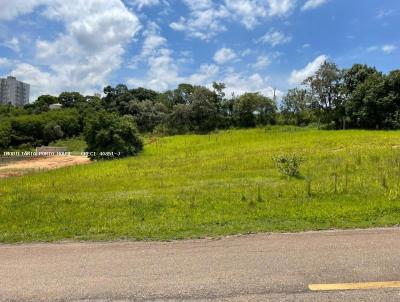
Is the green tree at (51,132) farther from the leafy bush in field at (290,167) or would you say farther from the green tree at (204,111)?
the leafy bush in field at (290,167)

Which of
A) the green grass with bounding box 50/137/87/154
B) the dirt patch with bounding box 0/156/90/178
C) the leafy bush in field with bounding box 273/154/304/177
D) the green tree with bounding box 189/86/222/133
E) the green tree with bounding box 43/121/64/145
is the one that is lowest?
the dirt patch with bounding box 0/156/90/178

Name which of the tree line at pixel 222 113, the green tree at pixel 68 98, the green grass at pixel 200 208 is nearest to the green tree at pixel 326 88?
the tree line at pixel 222 113

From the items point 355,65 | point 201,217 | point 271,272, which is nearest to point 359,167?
point 201,217

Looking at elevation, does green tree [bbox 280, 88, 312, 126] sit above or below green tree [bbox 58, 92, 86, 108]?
below

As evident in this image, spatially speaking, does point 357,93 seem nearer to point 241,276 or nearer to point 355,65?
point 355,65

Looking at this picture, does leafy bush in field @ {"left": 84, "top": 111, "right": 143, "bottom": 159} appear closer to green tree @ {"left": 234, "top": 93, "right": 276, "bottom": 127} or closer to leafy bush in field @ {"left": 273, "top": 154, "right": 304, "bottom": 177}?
leafy bush in field @ {"left": 273, "top": 154, "right": 304, "bottom": 177}

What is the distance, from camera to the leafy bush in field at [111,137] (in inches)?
1592

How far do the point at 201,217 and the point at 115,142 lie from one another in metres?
31.9

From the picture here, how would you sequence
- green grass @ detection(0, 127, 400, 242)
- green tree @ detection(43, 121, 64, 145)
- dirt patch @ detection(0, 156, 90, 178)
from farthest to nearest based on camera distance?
green tree @ detection(43, 121, 64, 145) < dirt patch @ detection(0, 156, 90, 178) < green grass @ detection(0, 127, 400, 242)

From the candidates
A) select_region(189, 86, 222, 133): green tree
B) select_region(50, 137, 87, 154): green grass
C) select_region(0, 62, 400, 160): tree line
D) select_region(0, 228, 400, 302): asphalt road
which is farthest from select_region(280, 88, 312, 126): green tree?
select_region(0, 228, 400, 302): asphalt road

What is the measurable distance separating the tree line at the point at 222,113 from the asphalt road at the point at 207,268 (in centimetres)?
3406

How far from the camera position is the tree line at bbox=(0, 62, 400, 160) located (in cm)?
4259

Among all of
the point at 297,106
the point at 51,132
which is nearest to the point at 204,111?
the point at 297,106

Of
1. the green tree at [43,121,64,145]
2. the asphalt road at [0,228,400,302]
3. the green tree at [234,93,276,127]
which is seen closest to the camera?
the asphalt road at [0,228,400,302]
